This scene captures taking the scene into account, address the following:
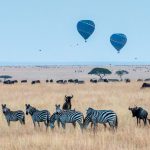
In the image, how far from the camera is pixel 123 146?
14672 millimetres

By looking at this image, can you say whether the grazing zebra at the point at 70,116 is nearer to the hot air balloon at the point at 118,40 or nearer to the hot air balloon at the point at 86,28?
the hot air balloon at the point at 86,28

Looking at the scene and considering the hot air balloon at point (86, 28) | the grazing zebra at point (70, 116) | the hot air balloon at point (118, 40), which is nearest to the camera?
the grazing zebra at point (70, 116)

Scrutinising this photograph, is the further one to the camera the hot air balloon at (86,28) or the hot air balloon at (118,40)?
the hot air balloon at (118,40)

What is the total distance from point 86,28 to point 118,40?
7.54 metres

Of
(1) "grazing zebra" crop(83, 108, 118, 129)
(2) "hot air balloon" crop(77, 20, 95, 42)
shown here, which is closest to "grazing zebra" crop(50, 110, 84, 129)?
(1) "grazing zebra" crop(83, 108, 118, 129)

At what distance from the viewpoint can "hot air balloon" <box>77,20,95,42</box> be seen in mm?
58344

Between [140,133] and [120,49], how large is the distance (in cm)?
4679

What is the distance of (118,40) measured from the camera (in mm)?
64438

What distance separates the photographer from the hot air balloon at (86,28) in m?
58.3

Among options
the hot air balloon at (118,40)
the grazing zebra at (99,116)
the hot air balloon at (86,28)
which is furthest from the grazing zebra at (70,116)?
the hot air balloon at (118,40)

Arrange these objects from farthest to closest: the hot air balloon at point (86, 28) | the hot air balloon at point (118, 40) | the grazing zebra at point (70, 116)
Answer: the hot air balloon at point (118, 40)
the hot air balloon at point (86, 28)
the grazing zebra at point (70, 116)

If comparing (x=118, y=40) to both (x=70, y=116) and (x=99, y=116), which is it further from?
(x=70, y=116)

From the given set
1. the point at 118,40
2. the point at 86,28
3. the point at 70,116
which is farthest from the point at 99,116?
the point at 118,40

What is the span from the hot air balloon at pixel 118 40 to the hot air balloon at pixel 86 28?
668 cm
